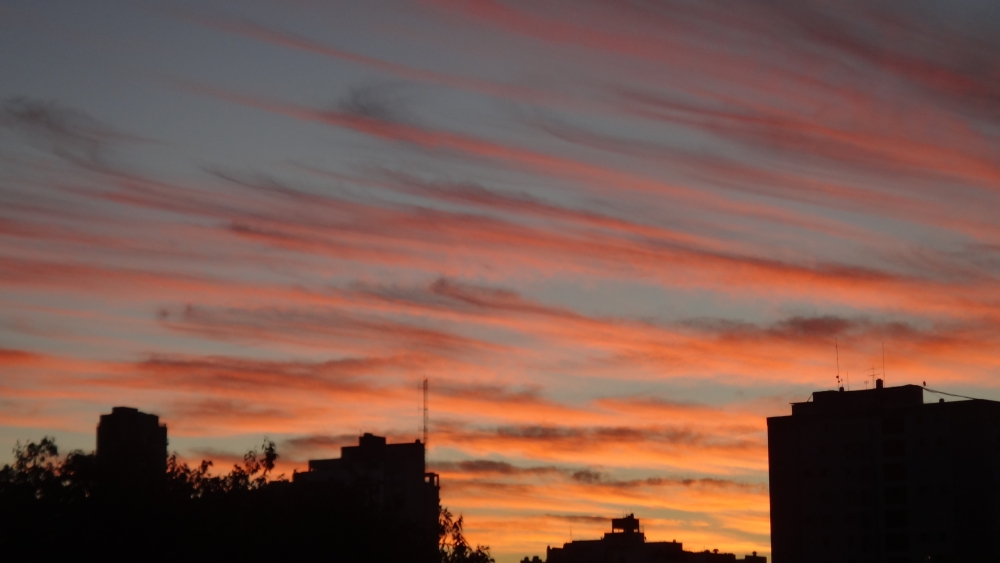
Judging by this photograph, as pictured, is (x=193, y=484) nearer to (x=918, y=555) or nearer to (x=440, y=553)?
(x=440, y=553)

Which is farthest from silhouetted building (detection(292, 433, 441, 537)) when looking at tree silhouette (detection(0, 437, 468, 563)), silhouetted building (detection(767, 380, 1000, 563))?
tree silhouette (detection(0, 437, 468, 563))

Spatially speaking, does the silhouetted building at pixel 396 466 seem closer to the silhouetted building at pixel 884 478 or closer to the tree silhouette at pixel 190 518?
the silhouetted building at pixel 884 478

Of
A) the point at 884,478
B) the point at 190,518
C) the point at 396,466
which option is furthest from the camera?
the point at 396,466

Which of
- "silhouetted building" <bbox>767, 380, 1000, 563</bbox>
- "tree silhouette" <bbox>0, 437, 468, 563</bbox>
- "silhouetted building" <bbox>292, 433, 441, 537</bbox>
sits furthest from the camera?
"silhouetted building" <bbox>292, 433, 441, 537</bbox>

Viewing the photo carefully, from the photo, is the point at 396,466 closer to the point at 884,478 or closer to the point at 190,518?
the point at 884,478

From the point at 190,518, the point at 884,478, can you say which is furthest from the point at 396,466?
the point at 190,518

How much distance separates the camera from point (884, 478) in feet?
536

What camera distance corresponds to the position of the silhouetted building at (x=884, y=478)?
154875 millimetres

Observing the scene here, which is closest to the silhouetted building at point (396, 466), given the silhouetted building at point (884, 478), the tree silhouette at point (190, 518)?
the silhouetted building at point (884, 478)

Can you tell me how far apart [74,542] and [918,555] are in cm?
12719

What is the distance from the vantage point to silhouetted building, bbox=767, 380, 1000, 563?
155 meters

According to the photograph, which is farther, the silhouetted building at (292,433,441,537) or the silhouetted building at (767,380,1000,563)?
the silhouetted building at (292,433,441,537)

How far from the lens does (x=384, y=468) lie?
16838 cm

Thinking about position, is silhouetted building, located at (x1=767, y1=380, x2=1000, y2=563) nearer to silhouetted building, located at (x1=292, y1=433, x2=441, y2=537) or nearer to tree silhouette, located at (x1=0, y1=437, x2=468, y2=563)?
silhouetted building, located at (x1=292, y1=433, x2=441, y2=537)
